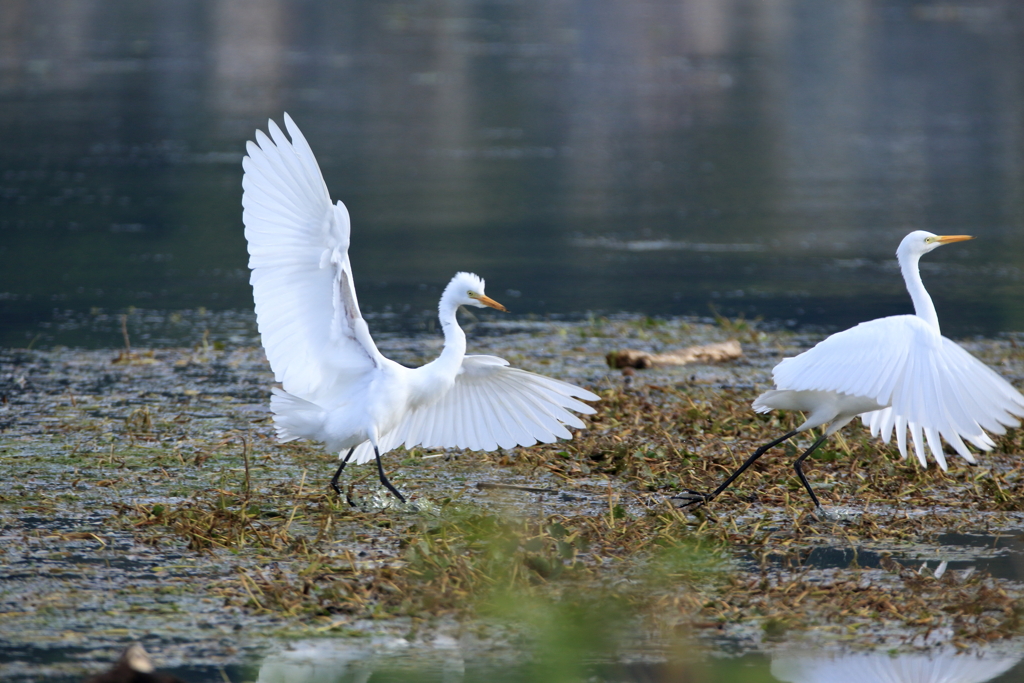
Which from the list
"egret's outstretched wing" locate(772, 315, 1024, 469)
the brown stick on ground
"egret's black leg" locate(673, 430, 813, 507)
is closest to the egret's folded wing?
"egret's outstretched wing" locate(772, 315, 1024, 469)

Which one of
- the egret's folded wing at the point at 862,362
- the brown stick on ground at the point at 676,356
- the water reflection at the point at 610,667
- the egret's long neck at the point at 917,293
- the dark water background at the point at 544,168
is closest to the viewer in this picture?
the water reflection at the point at 610,667

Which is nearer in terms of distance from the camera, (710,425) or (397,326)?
(710,425)

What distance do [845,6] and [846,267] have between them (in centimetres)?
3671

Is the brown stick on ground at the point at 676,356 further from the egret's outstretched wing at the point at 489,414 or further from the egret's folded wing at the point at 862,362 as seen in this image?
the egret's folded wing at the point at 862,362

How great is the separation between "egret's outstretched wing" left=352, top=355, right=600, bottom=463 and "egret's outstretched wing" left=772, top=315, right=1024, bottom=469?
106cm

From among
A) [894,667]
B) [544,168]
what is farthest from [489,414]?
[544,168]

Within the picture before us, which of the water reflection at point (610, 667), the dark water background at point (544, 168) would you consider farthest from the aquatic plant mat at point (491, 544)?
the dark water background at point (544, 168)

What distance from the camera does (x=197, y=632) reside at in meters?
4.69

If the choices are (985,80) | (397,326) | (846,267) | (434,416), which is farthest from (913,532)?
(985,80)

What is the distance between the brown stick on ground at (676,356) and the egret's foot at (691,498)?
2527 mm

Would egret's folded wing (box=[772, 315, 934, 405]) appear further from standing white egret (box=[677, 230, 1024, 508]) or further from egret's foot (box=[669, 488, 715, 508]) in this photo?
egret's foot (box=[669, 488, 715, 508])

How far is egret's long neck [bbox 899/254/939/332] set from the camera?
6488mm

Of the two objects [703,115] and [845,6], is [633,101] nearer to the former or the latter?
[703,115]

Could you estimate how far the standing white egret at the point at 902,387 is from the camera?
5516 millimetres
